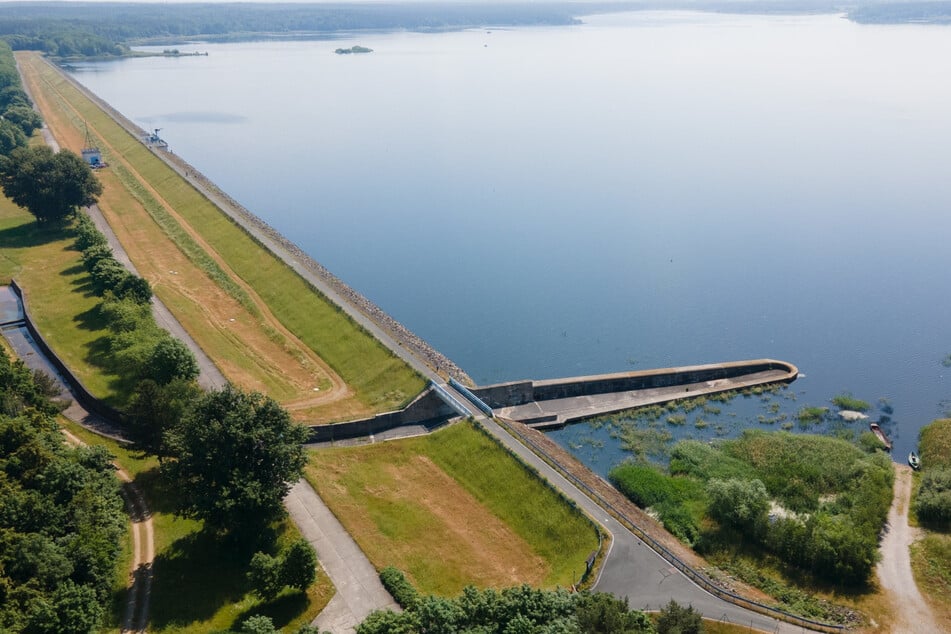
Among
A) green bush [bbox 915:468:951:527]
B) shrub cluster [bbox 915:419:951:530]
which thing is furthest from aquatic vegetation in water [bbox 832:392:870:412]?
green bush [bbox 915:468:951:527]

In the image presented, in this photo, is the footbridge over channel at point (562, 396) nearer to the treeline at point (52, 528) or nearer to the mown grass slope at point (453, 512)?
the mown grass slope at point (453, 512)

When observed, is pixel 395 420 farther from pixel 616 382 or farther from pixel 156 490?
pixel 616 382

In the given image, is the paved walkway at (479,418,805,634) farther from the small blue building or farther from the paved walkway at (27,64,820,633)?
the small blue building

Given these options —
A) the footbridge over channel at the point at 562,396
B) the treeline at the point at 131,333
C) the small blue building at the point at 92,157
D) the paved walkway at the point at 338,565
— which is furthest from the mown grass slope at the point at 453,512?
the small blue building at the point at 92,157

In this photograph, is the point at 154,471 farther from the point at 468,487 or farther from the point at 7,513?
the point at 468,487

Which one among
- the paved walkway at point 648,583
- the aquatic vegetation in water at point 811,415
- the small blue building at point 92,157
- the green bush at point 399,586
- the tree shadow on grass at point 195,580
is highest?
the small blue building at point 92,157

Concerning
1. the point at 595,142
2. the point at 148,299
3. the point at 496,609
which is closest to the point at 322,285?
the point at 148,299

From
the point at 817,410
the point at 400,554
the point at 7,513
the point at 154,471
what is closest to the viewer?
the point at 7,513
